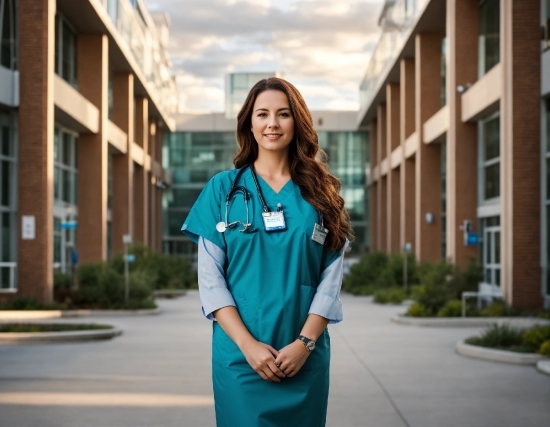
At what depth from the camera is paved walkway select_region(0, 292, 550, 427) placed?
8961 mm

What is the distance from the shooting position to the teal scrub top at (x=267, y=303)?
11.8ft

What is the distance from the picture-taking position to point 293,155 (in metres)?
4.00

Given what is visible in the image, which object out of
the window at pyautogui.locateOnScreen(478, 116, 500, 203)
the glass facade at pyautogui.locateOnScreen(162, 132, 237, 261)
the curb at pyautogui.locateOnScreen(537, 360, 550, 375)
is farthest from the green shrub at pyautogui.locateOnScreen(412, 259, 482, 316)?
the glass facade at pyautogui.locateOnScreen(162, 132, 237, 261)

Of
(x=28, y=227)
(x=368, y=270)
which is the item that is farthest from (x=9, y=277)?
(x=368, y=270)

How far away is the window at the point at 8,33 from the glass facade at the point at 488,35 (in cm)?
1409

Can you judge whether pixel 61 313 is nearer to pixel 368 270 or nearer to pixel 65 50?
pixel 65 50

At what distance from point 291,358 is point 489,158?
28536mm

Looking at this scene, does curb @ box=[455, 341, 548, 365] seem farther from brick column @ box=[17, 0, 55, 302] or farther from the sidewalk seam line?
brick column @ box=[17, 0, 55, 302]

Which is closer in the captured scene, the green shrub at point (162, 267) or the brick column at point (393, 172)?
the green shrub at point (162, 267)

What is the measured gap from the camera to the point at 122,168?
44.9 meters

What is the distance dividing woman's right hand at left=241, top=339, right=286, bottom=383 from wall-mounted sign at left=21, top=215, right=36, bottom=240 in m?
22.5

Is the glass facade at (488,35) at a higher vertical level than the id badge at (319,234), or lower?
higher

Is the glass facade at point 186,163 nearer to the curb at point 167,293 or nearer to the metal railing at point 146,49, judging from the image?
the metal railing at point 146,49

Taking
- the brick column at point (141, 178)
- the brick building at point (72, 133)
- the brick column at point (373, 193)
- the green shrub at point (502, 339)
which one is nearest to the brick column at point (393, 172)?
the brick column at point (373, 193)
